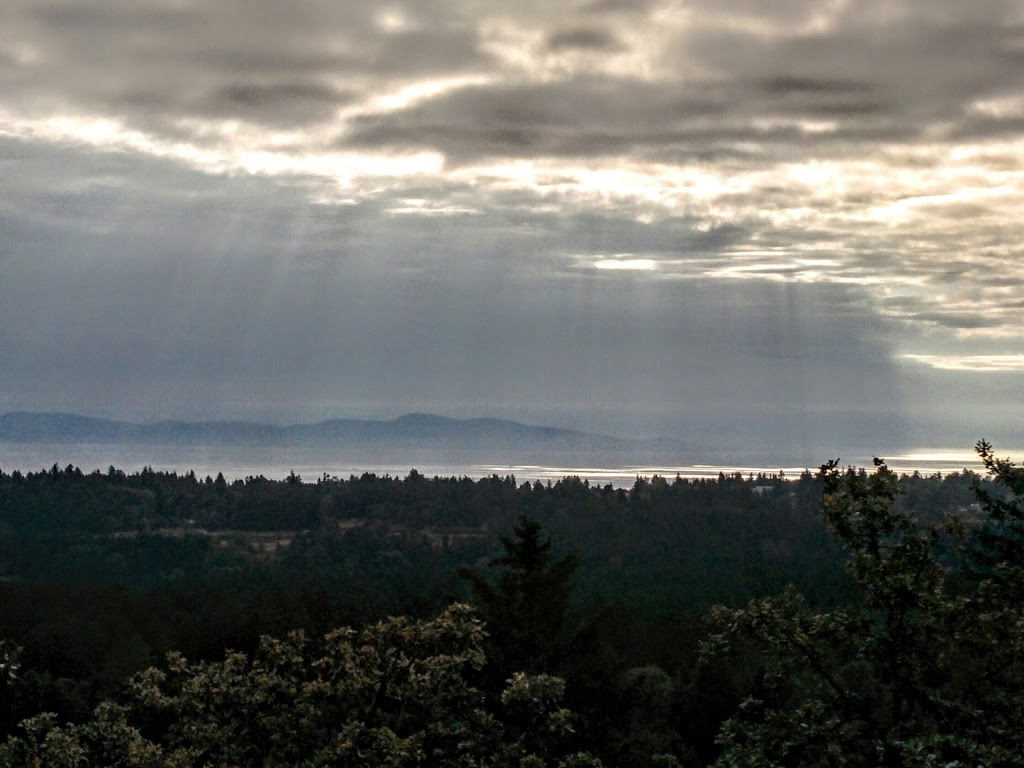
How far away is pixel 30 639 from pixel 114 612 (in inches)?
1335

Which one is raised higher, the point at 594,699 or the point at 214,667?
the point at 214,667

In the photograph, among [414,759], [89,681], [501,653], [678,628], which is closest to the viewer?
[414,759]

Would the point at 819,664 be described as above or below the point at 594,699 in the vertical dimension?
above

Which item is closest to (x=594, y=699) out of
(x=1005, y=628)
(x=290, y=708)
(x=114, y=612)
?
(x=290, y=708)

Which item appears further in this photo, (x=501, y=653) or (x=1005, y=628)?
(x=501, y=653)

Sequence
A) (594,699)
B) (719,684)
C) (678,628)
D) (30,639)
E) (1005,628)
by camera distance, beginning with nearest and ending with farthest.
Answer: (1005,628) < (594,699) < (719,684) < (30,639) < (678,628)

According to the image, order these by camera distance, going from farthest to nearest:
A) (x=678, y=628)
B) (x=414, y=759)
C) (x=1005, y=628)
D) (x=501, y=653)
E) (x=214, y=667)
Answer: (x=678, y=628), (x=501, y=653), (x=214, y=667), (x=414, y=759), (x=1005, y=628)

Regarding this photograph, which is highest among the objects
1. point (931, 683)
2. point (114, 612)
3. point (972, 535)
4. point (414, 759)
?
point (972, 535)

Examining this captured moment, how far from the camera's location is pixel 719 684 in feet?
228

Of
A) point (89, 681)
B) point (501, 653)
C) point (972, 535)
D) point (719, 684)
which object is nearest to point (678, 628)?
point (719, 684)

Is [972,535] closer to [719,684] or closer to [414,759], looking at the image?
[414,759]

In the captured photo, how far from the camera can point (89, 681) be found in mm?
77125

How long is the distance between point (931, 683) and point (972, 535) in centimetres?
434

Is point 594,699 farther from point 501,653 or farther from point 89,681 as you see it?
point 89,681
